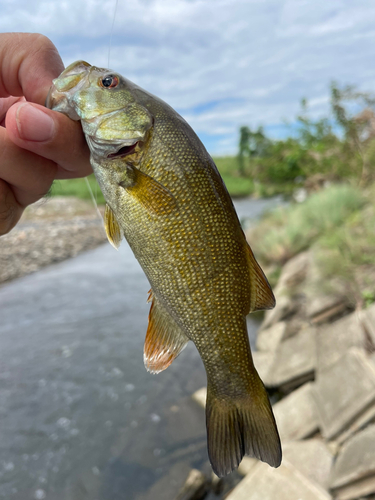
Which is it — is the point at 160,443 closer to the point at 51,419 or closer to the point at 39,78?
the point at 51,419

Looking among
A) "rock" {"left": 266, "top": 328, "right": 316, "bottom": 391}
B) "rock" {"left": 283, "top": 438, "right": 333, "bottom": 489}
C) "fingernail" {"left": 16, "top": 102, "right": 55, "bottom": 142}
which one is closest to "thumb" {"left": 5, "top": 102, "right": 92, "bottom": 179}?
"fingernail" {"left": 16, "top": 102, "right": 55, "bottom": 142}

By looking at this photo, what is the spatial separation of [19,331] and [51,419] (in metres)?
4.57

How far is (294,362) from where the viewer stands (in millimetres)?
6344

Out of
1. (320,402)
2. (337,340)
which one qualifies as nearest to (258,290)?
(320,402)

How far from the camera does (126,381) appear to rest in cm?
800

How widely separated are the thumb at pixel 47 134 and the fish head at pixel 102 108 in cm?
8

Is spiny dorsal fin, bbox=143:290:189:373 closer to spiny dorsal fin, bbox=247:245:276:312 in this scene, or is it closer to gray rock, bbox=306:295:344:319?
spiny dorsal fin, bbox=247:245:276:312

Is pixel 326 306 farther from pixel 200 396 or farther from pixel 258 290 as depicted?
pixel 258 290

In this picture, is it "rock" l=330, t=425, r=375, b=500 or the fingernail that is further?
"rock" l=330, t=425, r=375, b=500

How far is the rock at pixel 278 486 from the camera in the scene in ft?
11.3

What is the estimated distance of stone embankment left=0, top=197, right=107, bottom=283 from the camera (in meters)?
17.9

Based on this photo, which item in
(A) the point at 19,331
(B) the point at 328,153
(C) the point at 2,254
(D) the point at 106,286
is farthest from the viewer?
(B) the point at 328,153

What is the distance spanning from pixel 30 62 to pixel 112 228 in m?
0.89

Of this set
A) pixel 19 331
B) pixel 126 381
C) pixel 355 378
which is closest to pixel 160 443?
pixel 126 381
